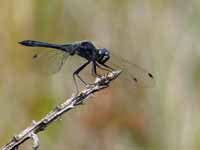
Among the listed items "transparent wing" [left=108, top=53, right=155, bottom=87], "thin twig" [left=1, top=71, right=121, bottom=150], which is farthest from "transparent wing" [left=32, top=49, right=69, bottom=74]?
"thin twig" [left=1, top=71, right=121, bottom=150]

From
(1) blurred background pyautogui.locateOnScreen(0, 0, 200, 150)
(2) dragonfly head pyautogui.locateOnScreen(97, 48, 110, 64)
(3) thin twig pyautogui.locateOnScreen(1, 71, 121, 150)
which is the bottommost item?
(1) blurred background pyautogui.locateOnScreen(0, 0, 200, 150)

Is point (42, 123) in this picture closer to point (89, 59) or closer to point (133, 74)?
point (89, 59)

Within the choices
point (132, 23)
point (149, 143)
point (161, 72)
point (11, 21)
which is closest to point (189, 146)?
point (149, 143)

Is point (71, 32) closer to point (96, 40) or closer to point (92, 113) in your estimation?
point (96, 40)

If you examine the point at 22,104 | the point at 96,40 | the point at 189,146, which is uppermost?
the point at 96,40

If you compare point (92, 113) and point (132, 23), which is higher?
point (132, 23)

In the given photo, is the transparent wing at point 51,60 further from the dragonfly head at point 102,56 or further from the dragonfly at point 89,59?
the dragonfly head at point 102,56

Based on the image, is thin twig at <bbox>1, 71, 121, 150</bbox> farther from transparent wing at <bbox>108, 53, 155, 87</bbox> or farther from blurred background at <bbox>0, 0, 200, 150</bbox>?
blurred background at <bbox>0, 0, 200, 150</bbox>

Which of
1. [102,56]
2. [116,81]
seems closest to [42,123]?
[102,56]
